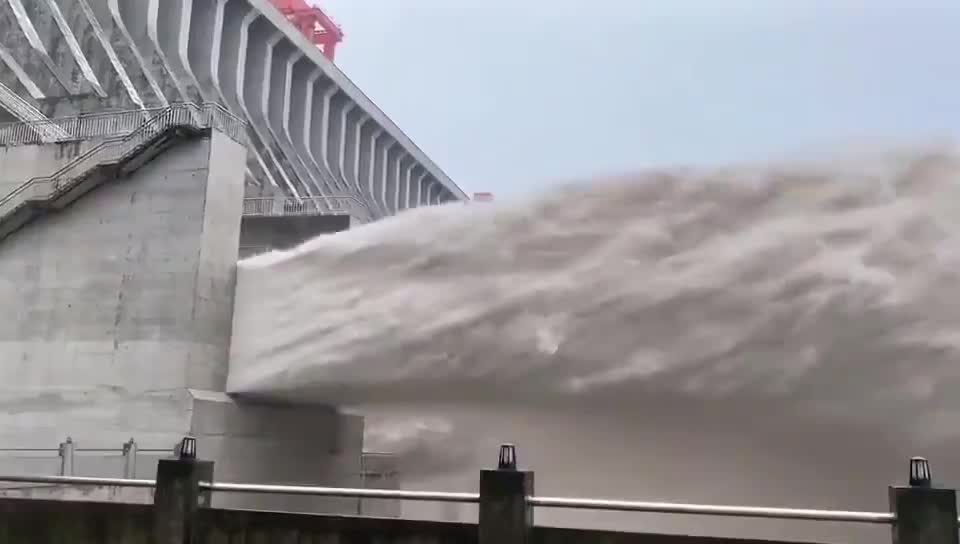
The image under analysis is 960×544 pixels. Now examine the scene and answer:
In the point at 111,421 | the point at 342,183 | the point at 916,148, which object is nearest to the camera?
the point at 916,148

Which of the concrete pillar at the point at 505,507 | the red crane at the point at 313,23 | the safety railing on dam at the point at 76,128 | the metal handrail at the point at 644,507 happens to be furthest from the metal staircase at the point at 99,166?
the red crane at the point at 313,23

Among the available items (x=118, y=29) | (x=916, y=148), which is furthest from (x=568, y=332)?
(x=118, y=29)

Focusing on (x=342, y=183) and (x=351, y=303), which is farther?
(x=342, y=183)

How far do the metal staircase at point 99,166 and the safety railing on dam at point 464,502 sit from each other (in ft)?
33.5

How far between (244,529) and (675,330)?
777 cm

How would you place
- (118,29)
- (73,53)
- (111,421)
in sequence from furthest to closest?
(118,29)
(73,53)
(111,421)

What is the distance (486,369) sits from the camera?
16.0 meters

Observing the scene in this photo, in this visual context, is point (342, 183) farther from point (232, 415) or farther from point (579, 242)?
point (579, 242)

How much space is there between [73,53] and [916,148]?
29.9 metres

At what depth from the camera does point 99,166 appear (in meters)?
19.4

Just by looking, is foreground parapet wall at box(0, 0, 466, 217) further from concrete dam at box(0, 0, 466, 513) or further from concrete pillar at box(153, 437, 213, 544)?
concrete pillar at box(153, 437, 213, 544)

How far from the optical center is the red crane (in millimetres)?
60750

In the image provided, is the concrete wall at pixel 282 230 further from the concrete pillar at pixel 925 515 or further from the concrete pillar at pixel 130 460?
the concrete pillar at pixel 925 515

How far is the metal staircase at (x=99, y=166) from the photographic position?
63.5 feet
